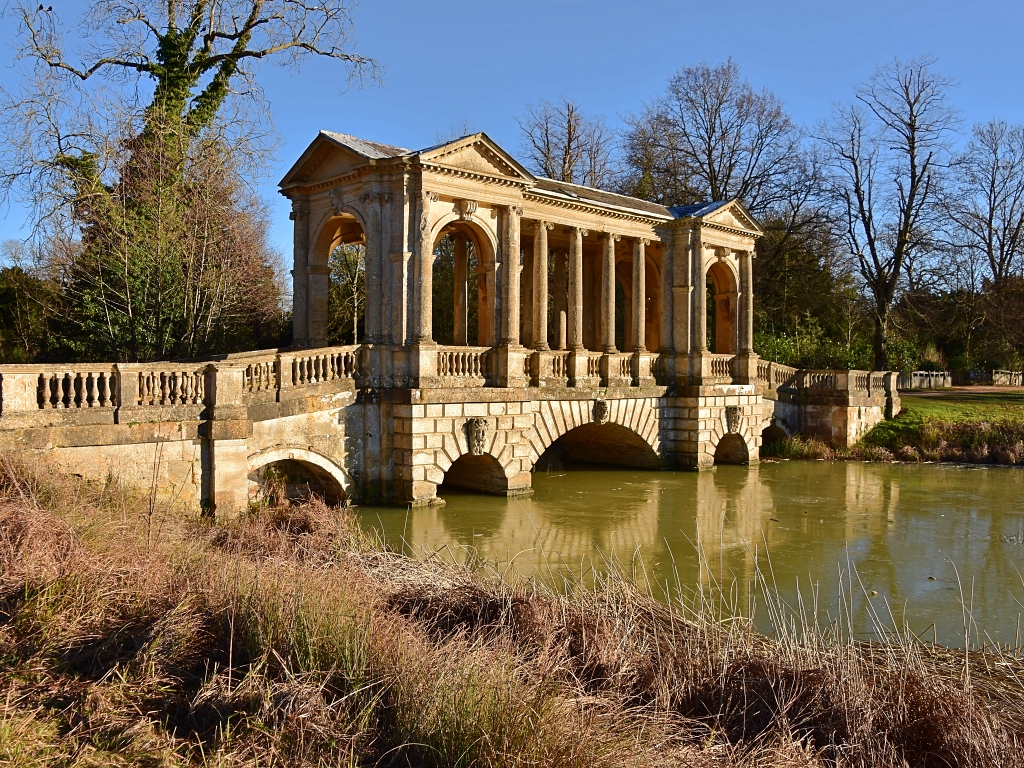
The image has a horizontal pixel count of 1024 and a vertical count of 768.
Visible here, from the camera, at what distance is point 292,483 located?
50.1 ft

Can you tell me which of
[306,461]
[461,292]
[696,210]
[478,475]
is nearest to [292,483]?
[306,461]

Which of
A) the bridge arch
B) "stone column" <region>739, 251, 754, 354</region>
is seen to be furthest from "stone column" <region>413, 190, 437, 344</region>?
"stone column" <region>739, 251, 754, 354</region>

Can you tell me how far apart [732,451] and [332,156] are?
1289cm

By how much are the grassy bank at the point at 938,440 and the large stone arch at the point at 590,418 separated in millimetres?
5503

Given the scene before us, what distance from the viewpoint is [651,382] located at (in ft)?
68.8

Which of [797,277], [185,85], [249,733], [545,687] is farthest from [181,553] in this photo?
[797,277]

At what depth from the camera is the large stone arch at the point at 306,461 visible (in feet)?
42.9

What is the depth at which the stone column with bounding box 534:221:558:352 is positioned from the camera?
18312mm

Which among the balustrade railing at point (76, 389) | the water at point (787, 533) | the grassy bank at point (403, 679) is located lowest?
the water at point (787, 533)

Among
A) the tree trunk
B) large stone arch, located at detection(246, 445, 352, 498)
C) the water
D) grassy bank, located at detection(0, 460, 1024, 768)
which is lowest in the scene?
the water

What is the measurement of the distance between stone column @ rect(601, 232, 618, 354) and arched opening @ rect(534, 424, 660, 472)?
80.1 inches

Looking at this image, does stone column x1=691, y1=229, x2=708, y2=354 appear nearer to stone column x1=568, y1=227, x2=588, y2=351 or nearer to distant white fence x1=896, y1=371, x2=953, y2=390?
Answer: stone column x1=568, y1=227, x2=588, y2=351

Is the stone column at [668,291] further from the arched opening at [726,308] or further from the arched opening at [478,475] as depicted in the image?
the arched opening at [478,475]

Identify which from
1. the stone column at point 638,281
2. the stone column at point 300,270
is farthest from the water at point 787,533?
the stone column at point 300,270
